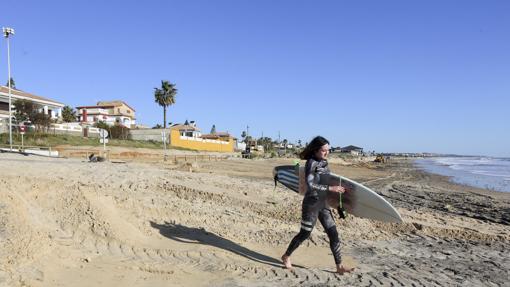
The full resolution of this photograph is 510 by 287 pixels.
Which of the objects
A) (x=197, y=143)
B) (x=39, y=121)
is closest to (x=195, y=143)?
(x=197, y=143)

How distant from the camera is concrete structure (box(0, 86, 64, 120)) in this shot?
149 feet

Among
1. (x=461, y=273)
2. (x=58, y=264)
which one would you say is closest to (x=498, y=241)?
(x=461, y=273)

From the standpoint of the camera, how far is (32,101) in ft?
144

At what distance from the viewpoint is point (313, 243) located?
23.9 ft

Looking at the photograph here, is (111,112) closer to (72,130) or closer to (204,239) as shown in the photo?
(72,130)

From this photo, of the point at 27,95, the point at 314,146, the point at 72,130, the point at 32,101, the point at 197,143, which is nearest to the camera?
the point at 314,146

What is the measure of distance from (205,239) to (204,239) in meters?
0.02

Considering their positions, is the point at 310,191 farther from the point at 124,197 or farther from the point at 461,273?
the point at 124,197

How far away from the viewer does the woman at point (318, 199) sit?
558cm

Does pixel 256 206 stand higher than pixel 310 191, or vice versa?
pixel 310 191

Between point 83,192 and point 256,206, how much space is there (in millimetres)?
3912

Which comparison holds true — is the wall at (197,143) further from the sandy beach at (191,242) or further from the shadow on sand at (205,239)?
the shadow on sand at (205,239)

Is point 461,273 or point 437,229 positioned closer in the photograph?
point 461,273

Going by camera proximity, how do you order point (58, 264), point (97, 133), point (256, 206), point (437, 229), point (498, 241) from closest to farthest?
point (58, 264) < point (498, 241) < point (437, 229) < point (256, 206) < point (97, 133)
